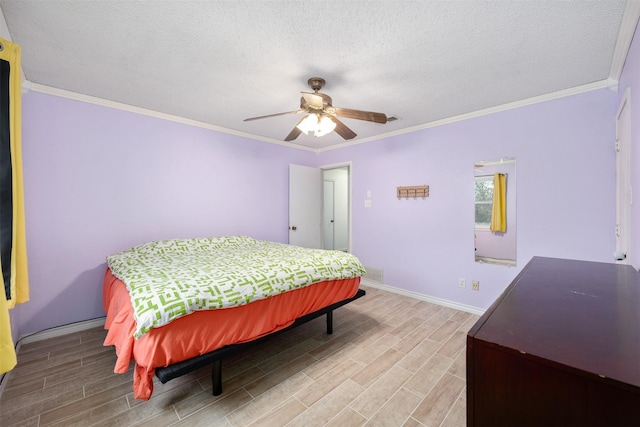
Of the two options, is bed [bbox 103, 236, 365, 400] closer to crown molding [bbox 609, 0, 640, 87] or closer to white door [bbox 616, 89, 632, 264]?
white door [bbox 616, 89, 632, 264]

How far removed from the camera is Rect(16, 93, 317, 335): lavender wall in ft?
8.25

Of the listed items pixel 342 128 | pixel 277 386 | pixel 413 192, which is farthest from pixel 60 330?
pixel 413 192

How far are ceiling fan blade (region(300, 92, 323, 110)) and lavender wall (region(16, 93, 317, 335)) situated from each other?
6.94ft

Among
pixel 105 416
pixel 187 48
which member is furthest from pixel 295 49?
pixel 105 416

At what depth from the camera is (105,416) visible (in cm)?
157

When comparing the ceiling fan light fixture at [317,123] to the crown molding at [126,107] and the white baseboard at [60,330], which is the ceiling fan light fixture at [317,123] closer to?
the crown molding at [126,107]

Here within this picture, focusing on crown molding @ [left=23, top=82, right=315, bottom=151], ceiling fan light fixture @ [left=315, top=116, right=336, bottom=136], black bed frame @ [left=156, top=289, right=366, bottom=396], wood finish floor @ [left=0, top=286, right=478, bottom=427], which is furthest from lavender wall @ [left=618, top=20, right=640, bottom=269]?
crown molding @ [left=23, top=82, right=315, bottom=151]

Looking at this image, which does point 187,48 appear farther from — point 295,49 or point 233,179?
point 233,179

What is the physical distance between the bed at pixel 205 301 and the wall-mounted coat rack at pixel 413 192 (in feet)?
5.14

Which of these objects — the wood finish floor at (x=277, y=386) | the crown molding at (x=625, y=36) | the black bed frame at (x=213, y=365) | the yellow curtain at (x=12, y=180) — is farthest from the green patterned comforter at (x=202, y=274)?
the crown molding at (x=625, y=36)

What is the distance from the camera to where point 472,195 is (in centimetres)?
312

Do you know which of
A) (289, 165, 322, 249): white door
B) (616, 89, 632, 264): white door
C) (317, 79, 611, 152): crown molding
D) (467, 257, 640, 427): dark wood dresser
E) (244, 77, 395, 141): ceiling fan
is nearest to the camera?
(467, 257, 640, 427): dark wood dresser

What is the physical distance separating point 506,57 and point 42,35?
3.33 m

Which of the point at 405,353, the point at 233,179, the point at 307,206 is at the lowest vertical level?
the point at 405,353
